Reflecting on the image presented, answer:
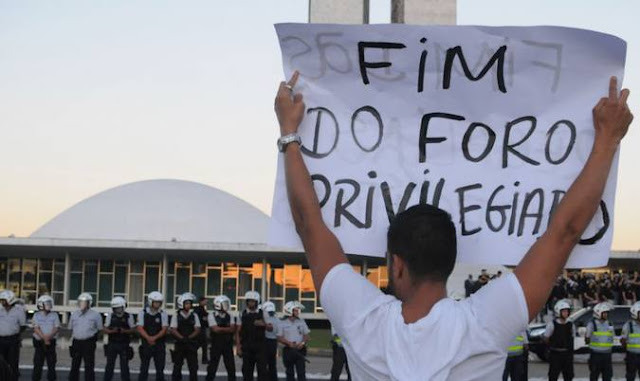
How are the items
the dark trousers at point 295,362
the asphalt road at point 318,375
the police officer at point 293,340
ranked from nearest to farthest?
the dark trousers at point 295,362
the police officer at point 293,340
the asphalt road at point 318,375

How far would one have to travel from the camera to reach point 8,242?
149ft

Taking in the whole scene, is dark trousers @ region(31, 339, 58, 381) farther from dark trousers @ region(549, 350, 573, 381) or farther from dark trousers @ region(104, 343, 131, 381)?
dark trousers @ region(549, 350, 573, 381)

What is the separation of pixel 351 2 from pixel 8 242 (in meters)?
22.8

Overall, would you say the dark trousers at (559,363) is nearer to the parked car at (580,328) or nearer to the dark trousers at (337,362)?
the dark trousers at (337,362)

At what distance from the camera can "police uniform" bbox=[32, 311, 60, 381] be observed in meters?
19.6

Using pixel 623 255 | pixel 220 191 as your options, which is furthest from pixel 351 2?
pixel 220 191

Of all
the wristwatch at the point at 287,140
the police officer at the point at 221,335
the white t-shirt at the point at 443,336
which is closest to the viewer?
the white t-shirt at the point at 443,336

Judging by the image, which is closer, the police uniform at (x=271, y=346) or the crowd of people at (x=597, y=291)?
the police uniform at (x=271, y=346)

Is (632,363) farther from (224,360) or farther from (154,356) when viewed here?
(154,356)

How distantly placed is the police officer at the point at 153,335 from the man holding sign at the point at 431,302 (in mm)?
17254

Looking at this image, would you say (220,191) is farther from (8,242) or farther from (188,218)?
(8,242)

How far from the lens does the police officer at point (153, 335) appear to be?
1972 cm


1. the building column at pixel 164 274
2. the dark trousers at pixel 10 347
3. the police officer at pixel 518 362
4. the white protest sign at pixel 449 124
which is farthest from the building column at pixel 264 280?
the white protest sign at pixel 449 124

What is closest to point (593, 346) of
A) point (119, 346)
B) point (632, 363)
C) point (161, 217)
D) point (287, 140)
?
point (632, 363)
